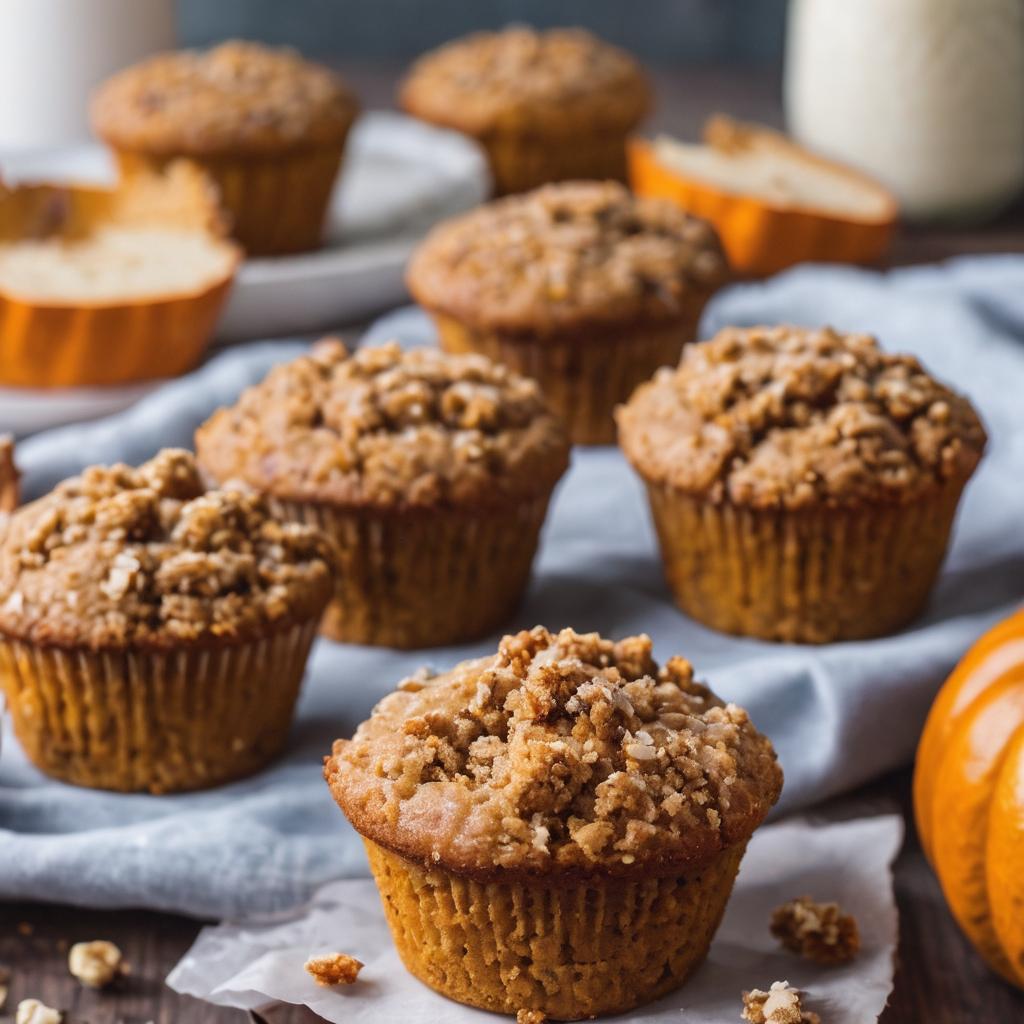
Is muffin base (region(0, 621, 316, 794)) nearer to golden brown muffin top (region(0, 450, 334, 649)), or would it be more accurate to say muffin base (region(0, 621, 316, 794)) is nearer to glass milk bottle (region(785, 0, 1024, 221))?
golden brown muffin top (region(0, 450, 334, 649))

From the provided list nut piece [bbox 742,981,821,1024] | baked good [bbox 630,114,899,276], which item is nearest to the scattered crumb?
nut piece [bbox 742,981,821,1024]

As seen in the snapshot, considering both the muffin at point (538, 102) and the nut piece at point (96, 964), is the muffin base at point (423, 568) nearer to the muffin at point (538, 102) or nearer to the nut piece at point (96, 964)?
the nut piece at point (96, 964)

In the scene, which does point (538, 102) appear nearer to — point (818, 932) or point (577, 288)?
point (577, 288)

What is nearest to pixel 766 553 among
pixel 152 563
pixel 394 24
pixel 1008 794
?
pixel 1008 794

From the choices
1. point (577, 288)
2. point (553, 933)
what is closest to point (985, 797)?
point (553, 933)

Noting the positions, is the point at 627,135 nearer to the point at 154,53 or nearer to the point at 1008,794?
the point at 154,53

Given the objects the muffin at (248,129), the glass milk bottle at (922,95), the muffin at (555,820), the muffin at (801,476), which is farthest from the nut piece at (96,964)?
the glass milk bottle at (922,95)
